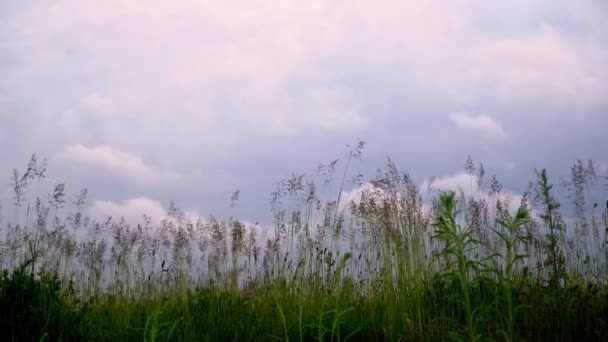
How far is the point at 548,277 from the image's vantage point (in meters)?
5.20

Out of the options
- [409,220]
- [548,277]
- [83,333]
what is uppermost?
[409,220]

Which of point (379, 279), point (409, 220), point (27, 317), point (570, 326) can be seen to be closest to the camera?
point (570, 326)

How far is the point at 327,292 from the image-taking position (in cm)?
550

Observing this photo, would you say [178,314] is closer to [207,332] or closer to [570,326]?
[207,332]

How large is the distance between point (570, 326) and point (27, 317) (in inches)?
160

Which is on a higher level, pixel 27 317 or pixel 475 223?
pixel 475 223

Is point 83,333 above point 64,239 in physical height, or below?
below

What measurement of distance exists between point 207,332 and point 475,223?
289 cm

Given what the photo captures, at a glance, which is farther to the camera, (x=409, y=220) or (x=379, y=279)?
(x=379, y=279)

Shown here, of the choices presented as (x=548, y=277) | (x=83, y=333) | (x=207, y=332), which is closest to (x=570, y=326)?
(x=548, y=277)

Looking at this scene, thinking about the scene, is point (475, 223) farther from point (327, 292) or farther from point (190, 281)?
point (190, 281)

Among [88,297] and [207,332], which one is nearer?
[207,332]

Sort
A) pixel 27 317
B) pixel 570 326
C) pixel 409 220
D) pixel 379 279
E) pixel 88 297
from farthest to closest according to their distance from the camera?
pixel 88 297
pixel 379 279
pixel 409 220
pixel 27 317
pixel 570 326

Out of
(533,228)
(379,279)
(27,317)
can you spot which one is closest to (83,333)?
(27,317)
